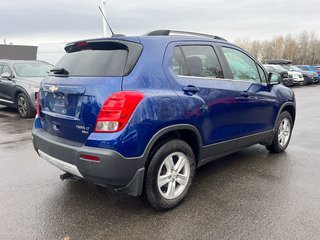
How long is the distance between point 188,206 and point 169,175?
446 millimetres

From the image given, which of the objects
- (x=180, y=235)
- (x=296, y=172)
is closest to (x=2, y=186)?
(x=180, y=235)

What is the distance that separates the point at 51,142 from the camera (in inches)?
134

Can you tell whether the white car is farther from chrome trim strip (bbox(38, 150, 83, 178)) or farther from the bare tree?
the bare tree

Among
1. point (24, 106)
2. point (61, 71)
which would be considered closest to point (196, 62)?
point (61, 71)

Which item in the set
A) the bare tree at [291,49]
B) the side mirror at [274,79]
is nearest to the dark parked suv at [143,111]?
the side mirror at [274,79]

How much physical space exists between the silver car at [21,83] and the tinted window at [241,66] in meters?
6.28

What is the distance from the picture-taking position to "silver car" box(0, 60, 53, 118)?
8953mm

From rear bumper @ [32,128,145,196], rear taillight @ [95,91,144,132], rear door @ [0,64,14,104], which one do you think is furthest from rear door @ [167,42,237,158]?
rear door @ [0,64,14,104]

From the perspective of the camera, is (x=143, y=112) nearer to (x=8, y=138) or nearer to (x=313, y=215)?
(x=313, y=215)

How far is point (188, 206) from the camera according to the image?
11.7 ft

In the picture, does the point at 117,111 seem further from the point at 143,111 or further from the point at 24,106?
the point at 24,106

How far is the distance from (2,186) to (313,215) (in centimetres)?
375

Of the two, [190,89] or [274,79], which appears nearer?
[190,89]

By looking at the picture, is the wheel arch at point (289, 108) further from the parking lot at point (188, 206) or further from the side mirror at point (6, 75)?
the side mirror at point (6, 75)
